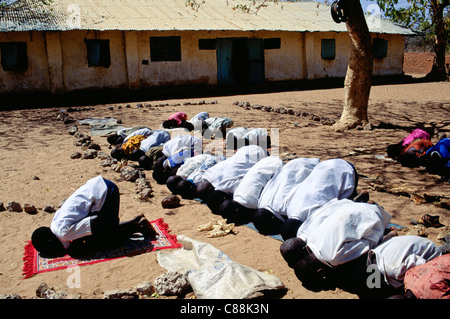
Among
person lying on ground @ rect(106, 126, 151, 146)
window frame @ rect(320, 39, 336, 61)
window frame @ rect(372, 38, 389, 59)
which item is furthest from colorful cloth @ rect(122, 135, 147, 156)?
window frame @ rect(372, 38, 389, 59)

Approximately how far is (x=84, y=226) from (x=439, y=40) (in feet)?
69.6

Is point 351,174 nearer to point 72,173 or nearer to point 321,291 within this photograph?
point 321,291

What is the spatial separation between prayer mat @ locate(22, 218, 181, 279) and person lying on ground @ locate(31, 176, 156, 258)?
7cm

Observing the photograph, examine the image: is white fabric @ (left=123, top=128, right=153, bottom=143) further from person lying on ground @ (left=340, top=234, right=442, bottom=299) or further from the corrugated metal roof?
the corrugated metal roof

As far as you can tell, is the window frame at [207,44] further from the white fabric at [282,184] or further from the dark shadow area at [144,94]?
the white fabric at [282,184]

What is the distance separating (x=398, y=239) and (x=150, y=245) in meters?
2.08

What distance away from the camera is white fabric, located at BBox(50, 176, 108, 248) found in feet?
11.5

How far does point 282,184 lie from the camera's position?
12.6ft

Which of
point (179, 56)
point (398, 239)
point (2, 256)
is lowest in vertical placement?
point (2, 256)

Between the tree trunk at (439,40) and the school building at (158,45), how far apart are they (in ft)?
4.75

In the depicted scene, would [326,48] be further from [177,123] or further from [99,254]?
[99,254]

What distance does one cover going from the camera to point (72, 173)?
596 centimetres

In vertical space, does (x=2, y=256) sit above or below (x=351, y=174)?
below

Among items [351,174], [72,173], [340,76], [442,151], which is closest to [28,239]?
[72,173]
